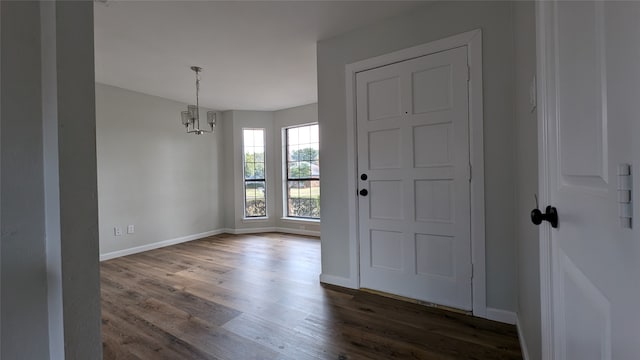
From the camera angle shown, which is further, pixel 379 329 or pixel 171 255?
pixel 171 255

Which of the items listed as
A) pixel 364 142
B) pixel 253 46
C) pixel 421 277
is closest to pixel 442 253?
pixel 421 277

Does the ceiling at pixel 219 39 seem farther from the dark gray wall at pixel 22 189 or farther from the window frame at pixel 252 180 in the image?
the dark gray wall at pixel 22 189

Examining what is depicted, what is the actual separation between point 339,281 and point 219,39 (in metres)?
2.68

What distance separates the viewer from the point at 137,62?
313 cm

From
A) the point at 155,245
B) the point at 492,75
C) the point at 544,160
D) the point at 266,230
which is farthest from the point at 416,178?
the point at 155,245

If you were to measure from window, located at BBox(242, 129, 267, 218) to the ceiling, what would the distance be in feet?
4.92

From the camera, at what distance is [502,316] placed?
1.94 m

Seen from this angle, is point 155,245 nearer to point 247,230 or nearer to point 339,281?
point 247,230

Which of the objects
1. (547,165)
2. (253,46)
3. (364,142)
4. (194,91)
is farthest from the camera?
(194,91)

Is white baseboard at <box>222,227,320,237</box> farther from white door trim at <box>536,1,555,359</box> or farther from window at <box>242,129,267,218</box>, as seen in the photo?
white door trim at <box>536,1,555,359</box>

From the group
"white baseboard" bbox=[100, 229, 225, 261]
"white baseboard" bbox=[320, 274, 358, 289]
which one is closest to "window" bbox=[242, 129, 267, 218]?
"white baseboard" bbox=[100, 229, 225, 261]

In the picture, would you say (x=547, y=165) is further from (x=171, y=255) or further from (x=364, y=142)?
(x=171, y=255)

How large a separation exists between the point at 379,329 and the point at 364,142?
1.53 metres

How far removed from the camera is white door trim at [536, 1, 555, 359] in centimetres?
90
